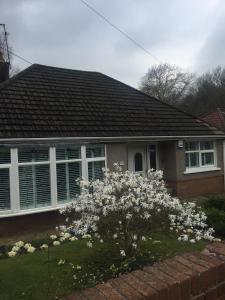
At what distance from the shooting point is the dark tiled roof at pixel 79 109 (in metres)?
11.5

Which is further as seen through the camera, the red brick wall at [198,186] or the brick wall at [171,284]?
the red brick wall at [198,186]

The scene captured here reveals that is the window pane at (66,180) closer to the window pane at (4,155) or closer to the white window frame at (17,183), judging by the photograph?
the white window frame at (17,183)

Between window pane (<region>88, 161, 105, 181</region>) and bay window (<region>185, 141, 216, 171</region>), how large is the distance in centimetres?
504

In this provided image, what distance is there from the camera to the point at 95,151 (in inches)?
496

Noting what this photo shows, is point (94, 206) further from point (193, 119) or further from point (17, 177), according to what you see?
point (193, 119)

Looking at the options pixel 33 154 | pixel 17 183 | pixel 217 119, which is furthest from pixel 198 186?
pixel 217 119

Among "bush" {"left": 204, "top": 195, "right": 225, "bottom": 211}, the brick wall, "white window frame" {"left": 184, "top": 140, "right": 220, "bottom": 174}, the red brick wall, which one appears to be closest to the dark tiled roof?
"white window frame" {"left": 184, "top": 140, "right": 220, "bottom": 174}

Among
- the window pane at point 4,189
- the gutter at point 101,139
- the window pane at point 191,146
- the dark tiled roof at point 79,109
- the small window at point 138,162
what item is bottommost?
the window pane at point 4,189

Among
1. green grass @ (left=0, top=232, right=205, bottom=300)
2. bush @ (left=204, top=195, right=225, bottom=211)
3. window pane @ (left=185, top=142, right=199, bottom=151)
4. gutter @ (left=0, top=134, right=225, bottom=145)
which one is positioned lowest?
green grass @ (left=0, top=232, right=205, bottom=300)

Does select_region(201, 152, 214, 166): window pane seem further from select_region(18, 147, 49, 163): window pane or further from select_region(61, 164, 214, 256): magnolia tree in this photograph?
select_region(61, 164, 214, 256): magnolia tree

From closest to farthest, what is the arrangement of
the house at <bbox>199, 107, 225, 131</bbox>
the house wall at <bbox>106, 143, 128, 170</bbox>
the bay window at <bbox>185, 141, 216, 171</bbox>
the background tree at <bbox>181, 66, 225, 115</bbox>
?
the house wall at <bbox>106, 143, 128, 170</bbox> → the bay window at <bbox>185, 141, 216, 171</bbox> → the house at <bbox>199, 107, 225, 131</bbox> → the background tree at <bbox>181, 66, 225, 115</bbox>

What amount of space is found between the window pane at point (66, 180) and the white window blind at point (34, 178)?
1.28ft

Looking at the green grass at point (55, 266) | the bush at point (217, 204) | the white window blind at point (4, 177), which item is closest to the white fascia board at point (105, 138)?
the white window blind at point (4, 177)

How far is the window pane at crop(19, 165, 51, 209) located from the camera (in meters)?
10.7
